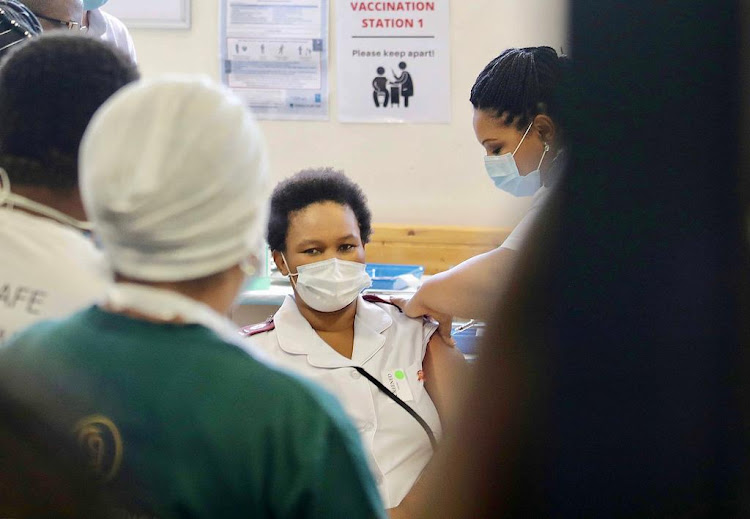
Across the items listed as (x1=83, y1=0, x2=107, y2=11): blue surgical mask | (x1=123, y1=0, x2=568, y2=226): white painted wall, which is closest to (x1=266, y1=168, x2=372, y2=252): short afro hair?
(x1=83, y1=0, x2=107, y2=11): blue surgical mask

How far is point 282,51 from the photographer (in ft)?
12.8

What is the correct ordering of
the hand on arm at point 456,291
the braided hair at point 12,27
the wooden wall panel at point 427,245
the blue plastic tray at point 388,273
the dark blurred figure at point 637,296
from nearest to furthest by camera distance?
the dark blurred figure at point 637,296
the braided hair at point 12,27
the hand on arm at point 456,291
the blue plastic tray at point 388,273
the wooden wall panel at point 427,245

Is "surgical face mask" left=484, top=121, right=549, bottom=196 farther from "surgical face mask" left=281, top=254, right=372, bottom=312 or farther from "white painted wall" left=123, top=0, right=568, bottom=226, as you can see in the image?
"white painted wall" left=123, top=0, right=568, bottom=226

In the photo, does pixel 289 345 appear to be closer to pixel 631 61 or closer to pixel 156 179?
pixel 156 179

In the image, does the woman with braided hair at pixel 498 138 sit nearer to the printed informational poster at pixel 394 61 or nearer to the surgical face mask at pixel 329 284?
the surgical face mask at pixel 329 284

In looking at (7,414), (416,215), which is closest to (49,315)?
(7,414)

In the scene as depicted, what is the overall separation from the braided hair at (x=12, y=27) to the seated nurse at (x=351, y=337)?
2.60ft

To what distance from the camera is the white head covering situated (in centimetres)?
78

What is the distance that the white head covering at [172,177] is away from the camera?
0.78 metres

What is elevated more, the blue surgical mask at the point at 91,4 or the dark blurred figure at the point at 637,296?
the blue surgical mask at the point at 91,4

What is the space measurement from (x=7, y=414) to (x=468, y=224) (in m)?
3.16

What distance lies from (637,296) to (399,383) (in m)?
1.58

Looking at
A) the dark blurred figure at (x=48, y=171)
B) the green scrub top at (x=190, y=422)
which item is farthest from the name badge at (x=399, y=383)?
the green scrub top at (x=190, y=422)

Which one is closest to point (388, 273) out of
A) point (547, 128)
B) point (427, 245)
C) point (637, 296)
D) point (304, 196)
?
point (427, 245)
